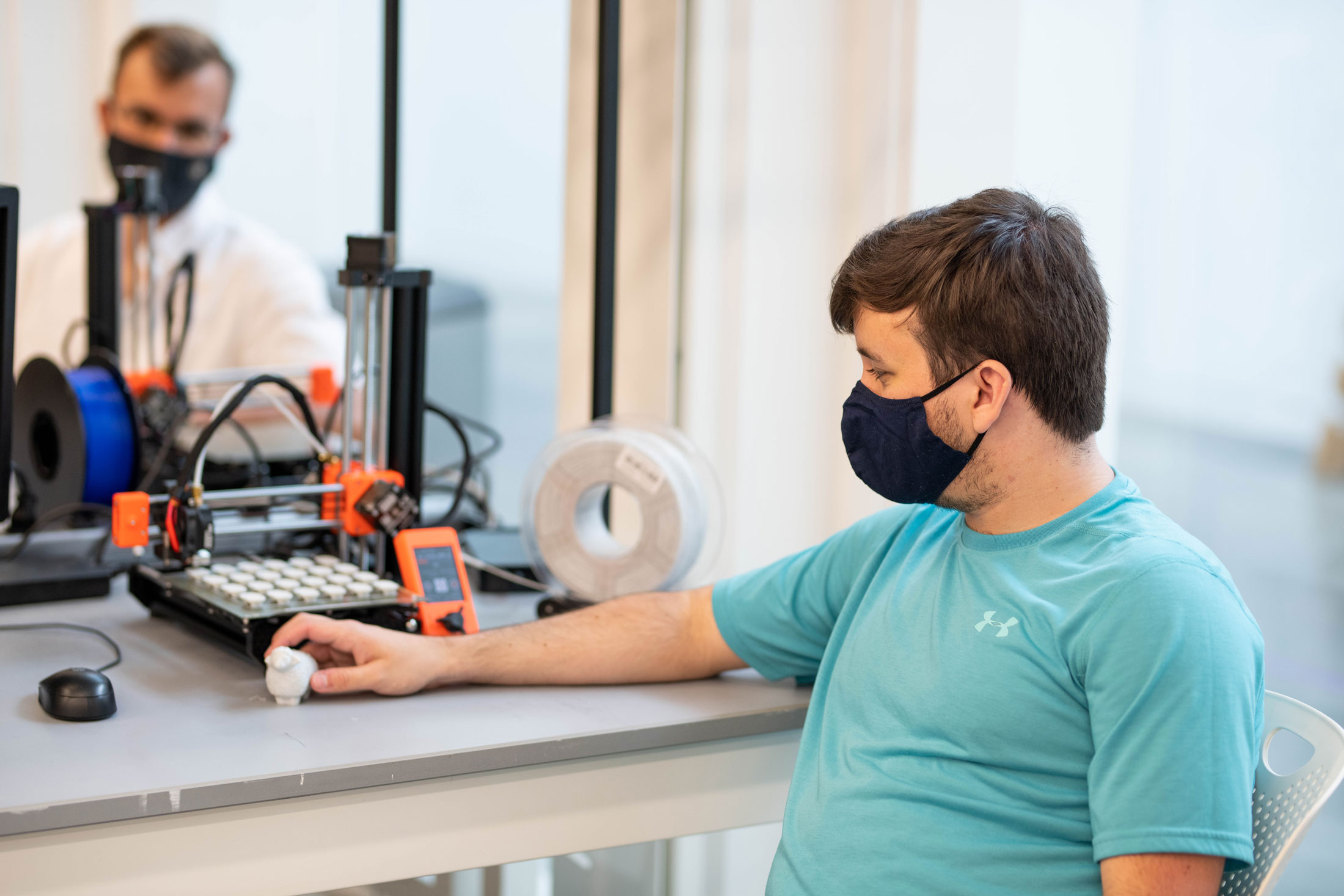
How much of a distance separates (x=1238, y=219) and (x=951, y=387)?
0.67m

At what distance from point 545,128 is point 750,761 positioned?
2.56 meters

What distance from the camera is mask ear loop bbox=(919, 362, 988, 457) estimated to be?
43.3 inches

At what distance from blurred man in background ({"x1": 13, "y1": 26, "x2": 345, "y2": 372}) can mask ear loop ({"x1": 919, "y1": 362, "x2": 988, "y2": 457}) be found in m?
1.67

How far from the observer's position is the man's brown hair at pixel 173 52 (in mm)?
2697

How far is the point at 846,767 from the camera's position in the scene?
115 cm

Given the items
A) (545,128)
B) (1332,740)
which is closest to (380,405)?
(1332,740)

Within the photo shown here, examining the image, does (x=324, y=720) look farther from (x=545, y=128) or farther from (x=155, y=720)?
(x=545, y=128)

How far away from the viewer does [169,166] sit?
8.22 ft

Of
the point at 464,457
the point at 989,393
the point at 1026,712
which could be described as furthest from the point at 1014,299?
the point at 464,457

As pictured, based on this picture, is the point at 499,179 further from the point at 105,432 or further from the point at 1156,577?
the point at 1156,577

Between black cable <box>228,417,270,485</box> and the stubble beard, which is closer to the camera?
Result: the stubble beard

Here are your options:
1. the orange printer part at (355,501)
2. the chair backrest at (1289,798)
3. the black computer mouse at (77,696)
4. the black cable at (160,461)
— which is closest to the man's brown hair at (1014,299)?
the chair backrest at (1289,798)

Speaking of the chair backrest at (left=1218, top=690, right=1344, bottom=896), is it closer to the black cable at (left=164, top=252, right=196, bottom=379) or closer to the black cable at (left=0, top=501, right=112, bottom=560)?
the black cable at (left=0, top=501, right=112, bottom=560)

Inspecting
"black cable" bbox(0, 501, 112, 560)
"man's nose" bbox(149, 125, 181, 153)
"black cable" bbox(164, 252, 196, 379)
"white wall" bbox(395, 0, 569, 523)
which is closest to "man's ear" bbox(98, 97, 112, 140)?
"man's nose" bbox(149, 125, 181, 153)
